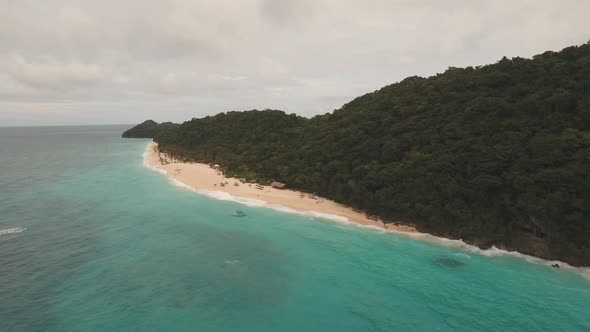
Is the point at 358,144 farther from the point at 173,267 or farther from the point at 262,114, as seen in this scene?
the point at 262,114

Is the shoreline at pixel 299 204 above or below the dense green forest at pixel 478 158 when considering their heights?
below

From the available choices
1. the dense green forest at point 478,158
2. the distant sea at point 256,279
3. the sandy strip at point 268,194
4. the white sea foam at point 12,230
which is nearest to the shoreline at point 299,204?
the sandy strip at point 268,194

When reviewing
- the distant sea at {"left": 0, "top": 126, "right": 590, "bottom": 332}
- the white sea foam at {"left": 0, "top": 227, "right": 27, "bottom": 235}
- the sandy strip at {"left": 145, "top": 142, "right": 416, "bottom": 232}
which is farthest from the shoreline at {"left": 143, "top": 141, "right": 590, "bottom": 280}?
the white sea foam at {"left": 0, "top": 227, "right": 27, "bottom": 235}

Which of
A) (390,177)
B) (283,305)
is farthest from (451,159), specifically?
(283,305)

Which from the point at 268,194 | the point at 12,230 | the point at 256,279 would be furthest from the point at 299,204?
the point at 12,230

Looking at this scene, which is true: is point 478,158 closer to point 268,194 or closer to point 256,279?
point 256,279

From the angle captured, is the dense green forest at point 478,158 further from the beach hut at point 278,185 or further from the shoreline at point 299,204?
the beach hut at point 278,185
